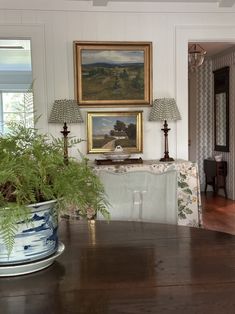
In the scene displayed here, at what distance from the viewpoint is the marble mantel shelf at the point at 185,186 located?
3322 mm

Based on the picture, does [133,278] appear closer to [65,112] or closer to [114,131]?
[65,112]

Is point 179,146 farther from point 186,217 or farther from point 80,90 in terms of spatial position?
point 80,90

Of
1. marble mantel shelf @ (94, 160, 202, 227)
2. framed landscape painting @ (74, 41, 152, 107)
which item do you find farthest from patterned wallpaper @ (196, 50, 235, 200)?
marble mantel shelf @ (94, 160, 202, 227)

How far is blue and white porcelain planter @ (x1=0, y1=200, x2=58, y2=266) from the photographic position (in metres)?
1.11

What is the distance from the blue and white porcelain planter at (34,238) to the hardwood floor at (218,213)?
3556mm

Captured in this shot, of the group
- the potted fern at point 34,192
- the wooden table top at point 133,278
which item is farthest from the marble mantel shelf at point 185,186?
the potted fern at point 34,192

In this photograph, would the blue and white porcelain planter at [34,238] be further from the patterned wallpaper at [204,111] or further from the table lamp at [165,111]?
the patterned wallpaper at [204,111]


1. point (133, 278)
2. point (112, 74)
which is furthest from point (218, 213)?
point (133, 278)

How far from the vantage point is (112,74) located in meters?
3.82

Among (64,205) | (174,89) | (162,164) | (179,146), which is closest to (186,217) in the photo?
(162,164)

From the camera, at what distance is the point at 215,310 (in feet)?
3.07

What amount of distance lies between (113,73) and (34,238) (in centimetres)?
288

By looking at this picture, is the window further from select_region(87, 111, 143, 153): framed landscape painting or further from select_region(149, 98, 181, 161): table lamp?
select_region(149, 98, 181, 161): table lamp

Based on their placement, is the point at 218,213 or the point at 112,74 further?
the point at 218,213
